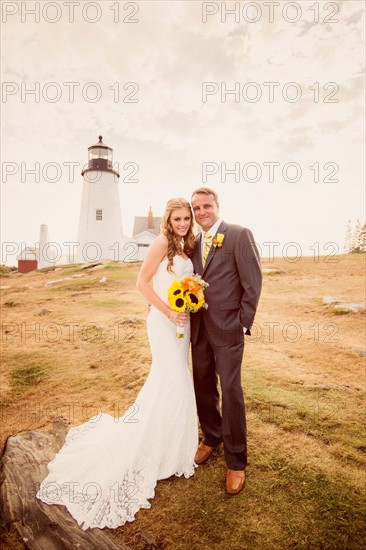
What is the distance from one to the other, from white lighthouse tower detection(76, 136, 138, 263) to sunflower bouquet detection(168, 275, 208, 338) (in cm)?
3603

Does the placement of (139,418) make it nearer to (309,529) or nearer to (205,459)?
(205,459)

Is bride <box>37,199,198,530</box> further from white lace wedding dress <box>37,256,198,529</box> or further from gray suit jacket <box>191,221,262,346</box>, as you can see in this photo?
gray suit jacket <box>191,221,262,346</box>

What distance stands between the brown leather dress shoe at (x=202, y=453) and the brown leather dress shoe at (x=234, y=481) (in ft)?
1.55

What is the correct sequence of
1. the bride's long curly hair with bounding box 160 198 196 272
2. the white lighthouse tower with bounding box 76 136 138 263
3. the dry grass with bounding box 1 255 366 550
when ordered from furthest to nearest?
the white lighthouse tower with bounding box 76 136 138 263 → the bride's long curly hair with bounding box 160 198 196 272 → the dry grass with bounding box 1 255 366 550

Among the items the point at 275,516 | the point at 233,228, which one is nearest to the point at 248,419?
the point at 275,516

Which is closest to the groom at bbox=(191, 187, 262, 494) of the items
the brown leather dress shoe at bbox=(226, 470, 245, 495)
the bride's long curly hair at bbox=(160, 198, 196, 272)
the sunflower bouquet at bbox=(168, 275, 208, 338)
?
the brown leather dress shoe at bbox=(226, 470, 245, 495)

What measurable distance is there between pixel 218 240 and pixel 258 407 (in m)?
3.33

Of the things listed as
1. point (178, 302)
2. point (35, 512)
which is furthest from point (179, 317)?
point (35, 512)

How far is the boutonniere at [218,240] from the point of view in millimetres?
4141

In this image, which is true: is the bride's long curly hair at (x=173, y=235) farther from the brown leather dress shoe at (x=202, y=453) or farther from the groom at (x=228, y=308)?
the brown leather dress shoe at (x=202, y=453)

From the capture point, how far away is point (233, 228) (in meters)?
4.25

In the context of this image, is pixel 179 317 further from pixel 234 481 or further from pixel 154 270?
pixel 234 481

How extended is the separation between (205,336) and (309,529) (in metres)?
2.33

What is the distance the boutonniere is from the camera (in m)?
4.14
